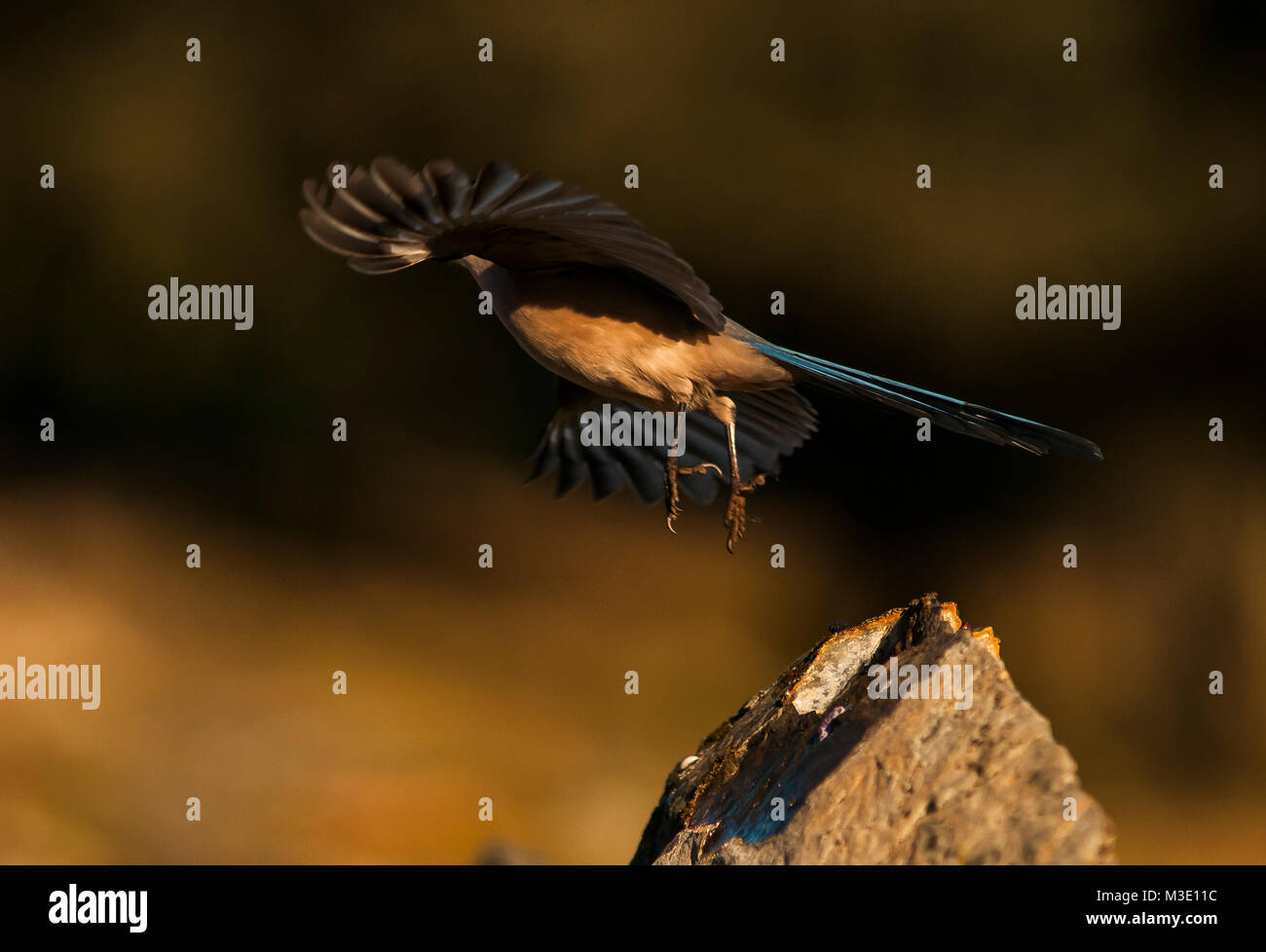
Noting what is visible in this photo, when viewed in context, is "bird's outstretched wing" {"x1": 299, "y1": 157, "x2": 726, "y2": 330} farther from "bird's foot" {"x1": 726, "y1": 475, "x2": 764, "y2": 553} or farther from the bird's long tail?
"bird's foot" {"x1": 726, "y1": 475, "x2": 764, "y2": 553}

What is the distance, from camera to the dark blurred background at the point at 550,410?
614 cm

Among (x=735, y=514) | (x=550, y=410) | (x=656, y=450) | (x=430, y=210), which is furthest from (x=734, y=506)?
(x=550, y=410)

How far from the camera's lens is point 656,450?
15.4 ft

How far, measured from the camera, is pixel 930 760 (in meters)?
2.33

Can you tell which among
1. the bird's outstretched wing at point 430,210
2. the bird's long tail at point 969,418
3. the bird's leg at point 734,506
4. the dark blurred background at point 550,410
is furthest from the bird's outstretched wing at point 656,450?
the dark blurred background at point 550,410

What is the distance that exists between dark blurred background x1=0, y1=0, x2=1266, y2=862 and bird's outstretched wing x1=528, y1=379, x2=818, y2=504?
203 cm

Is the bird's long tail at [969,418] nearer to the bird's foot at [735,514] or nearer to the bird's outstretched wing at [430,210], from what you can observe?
the bird's foot at [735,514]

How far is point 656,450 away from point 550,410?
9.34 ft

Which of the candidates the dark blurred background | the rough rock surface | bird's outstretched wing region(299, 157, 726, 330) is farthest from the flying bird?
the dark blurred background

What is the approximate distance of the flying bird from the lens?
121 inches
